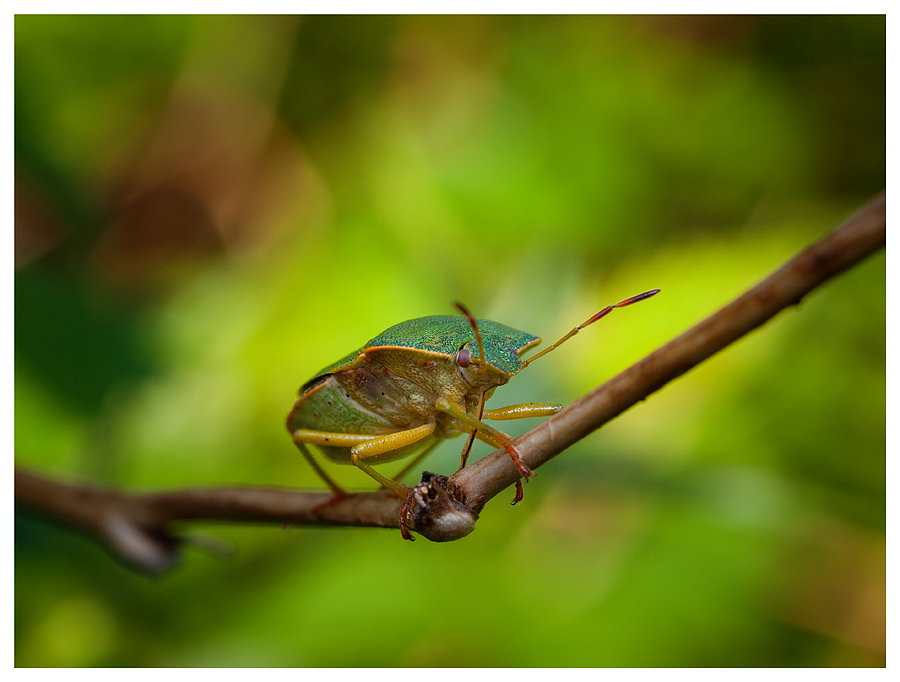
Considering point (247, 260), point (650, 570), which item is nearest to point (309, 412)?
point (650, 570)

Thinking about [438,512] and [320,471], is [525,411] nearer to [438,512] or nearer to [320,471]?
[438,512]

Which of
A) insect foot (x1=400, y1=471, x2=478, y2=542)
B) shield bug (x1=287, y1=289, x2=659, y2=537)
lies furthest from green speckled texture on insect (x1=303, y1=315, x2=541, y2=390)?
insect foot (x1=400, y1=471, x2=478, y2=542)

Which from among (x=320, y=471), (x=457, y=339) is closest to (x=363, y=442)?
(x=320, y=471)

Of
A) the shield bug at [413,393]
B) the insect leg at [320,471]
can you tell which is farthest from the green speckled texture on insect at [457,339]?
the insect leg at [320,471]

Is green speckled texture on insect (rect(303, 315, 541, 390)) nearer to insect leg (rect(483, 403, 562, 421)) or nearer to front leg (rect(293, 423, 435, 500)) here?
insect leg (rect(483, 403, 562, 421))

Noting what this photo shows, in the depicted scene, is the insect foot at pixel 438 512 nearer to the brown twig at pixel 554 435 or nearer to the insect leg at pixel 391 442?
the brown twig at pixel 554 435
